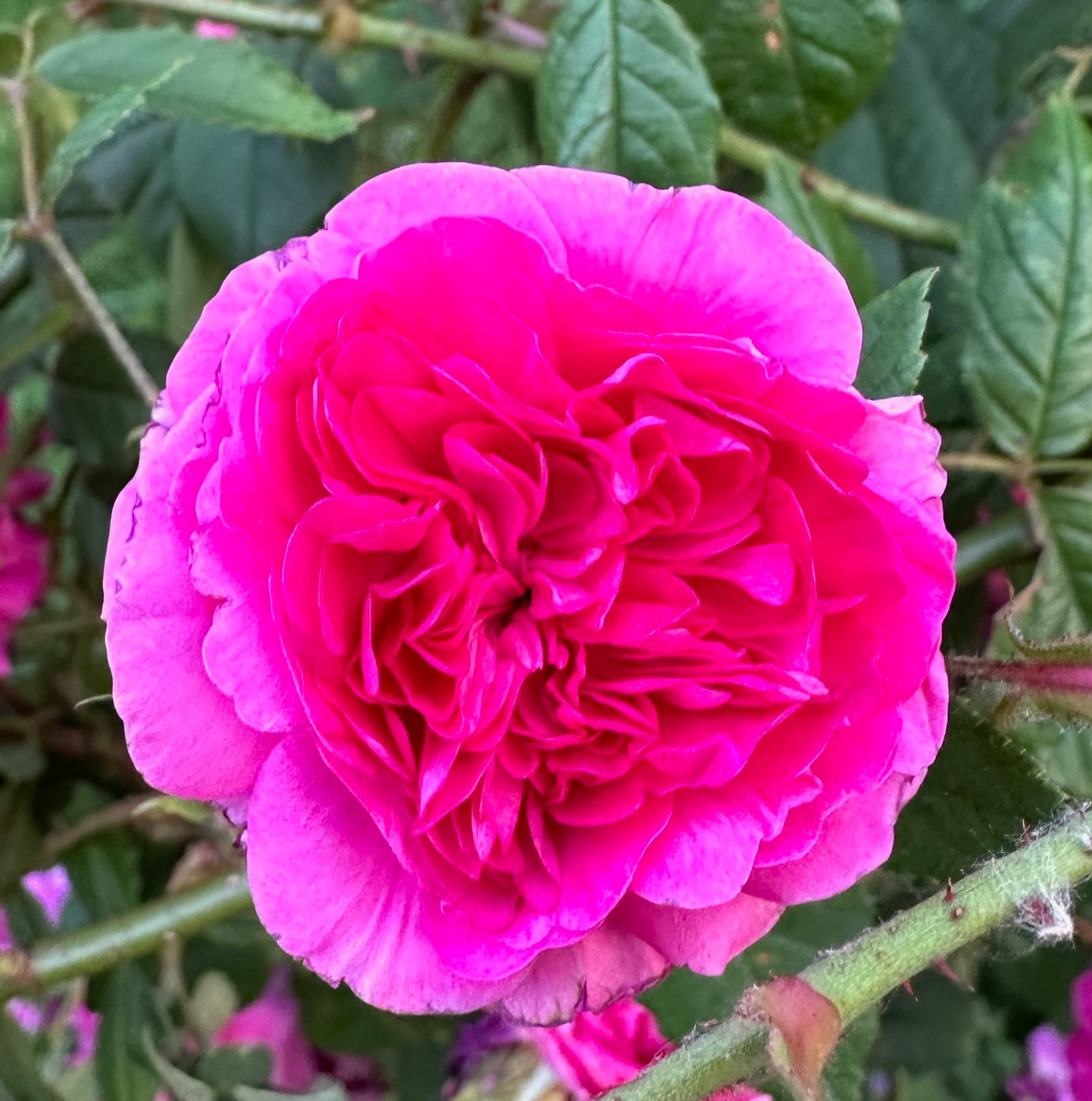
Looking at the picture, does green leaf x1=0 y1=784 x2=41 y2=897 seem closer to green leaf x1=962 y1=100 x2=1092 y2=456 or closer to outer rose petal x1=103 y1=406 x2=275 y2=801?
outer rose petal x1=103 y1=406 x2=275 y2=801

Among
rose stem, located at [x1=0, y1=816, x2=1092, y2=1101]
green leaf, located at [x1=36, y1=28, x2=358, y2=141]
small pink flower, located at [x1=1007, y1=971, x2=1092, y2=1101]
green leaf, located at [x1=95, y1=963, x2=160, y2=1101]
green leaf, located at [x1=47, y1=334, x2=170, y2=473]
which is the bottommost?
small pink flower, located at [x1=1007, y1=971, x2=1092, y2=1101]

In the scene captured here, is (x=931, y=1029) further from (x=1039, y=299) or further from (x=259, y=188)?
(x=259, y=188)

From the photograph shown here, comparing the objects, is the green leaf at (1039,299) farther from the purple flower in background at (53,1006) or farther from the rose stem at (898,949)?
the purple flower in background at (53,1006)

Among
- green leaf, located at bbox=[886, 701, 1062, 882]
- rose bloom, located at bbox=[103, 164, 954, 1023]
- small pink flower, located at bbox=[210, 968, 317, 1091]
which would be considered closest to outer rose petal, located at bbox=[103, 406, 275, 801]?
rose bloom, located at bbox=[103, 164, 954, 1023]

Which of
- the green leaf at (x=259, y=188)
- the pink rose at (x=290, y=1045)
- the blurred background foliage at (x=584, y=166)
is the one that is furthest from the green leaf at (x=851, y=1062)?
the green leaf at (x=259, y=188)

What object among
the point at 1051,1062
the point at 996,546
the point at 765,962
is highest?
the point at 996,546

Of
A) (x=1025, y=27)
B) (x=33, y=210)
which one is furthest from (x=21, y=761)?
(x=1025, y=27)
